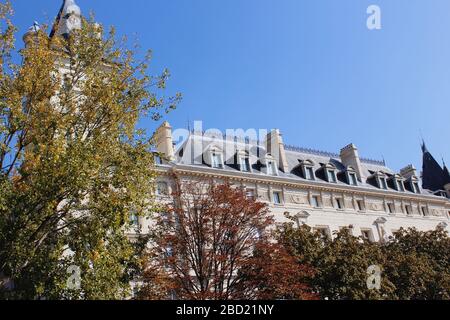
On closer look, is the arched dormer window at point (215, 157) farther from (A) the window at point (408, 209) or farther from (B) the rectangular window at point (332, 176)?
(A) the window at point (408, 209)

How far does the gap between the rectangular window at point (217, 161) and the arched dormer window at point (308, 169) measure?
7.78 metres

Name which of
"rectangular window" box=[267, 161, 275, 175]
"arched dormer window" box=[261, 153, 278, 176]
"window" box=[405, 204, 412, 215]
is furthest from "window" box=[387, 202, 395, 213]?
"rectangular window" box=[267, 161, 275, 175]

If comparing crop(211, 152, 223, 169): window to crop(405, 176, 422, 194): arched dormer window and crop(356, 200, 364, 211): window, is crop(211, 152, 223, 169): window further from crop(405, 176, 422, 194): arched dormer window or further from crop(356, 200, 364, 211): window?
crop(405, 176, 422, 194): arched dormer window

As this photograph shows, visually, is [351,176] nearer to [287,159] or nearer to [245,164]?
[287,159]

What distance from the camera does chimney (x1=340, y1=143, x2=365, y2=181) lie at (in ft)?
140

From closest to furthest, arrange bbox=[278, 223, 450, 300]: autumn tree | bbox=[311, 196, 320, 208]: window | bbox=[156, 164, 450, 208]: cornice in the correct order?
bbox=[278, 223, 450, 300]: autumn tree
bbox=[156, 164, 450, 208]: cornice
bbox=[311, 196, 320, 208]: window

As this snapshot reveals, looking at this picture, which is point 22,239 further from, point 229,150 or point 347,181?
point 347,181

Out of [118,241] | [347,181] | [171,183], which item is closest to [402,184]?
[347,181]

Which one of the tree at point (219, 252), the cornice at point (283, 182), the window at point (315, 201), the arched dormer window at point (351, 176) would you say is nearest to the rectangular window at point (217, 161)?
the cornice at point (283, 182)

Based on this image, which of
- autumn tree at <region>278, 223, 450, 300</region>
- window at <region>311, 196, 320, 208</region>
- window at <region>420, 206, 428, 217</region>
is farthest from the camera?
window at <region>420, 206, 428, 217</region>

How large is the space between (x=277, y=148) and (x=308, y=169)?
2996 millimetres

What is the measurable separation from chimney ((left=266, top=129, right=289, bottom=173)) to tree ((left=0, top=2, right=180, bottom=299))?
72.7 ft

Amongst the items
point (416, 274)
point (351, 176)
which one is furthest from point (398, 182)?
point (416, 274)

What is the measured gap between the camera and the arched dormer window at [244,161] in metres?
34.5
